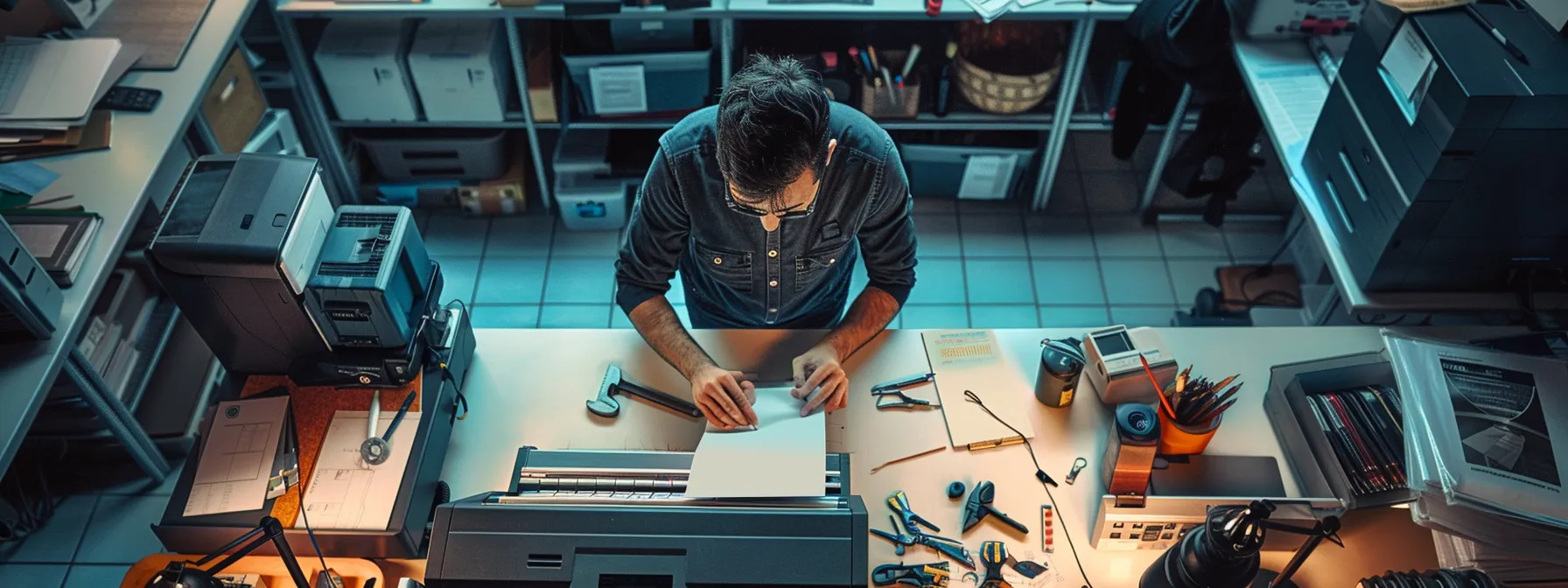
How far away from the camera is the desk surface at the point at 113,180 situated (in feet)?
5.88

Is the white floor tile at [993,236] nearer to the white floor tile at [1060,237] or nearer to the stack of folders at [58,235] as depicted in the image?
the white floor tile at [1060,237]

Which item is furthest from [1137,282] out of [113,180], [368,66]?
[113,180]

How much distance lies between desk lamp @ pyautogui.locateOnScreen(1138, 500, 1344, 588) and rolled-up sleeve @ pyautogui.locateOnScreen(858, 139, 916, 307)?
662 mm

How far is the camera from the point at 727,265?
1.78m

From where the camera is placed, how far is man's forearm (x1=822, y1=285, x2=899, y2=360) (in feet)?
5.72

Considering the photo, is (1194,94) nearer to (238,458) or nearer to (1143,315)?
(1143,315)

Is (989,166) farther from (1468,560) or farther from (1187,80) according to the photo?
(1468,560)

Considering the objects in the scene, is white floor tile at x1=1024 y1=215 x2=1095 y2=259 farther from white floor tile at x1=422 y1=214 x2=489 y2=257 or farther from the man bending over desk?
white floor tile at x1=422 y1=214 x2=489 y2=257

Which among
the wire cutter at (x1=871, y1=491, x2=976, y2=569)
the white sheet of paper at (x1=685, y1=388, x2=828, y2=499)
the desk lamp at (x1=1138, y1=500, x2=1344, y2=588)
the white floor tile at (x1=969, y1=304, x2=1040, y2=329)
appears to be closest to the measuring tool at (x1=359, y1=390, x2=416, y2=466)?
the white sheet of paper at (x1=685, y1=388, x2=828, y2=499)

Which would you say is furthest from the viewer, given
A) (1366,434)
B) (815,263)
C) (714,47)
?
(714,47)

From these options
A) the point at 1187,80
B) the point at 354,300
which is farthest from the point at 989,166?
the point at 354,300

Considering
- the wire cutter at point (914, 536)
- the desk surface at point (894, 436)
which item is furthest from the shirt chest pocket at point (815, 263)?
the wire cutter at point (914, 536)

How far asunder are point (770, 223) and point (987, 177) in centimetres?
189

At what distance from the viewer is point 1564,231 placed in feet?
6.07
